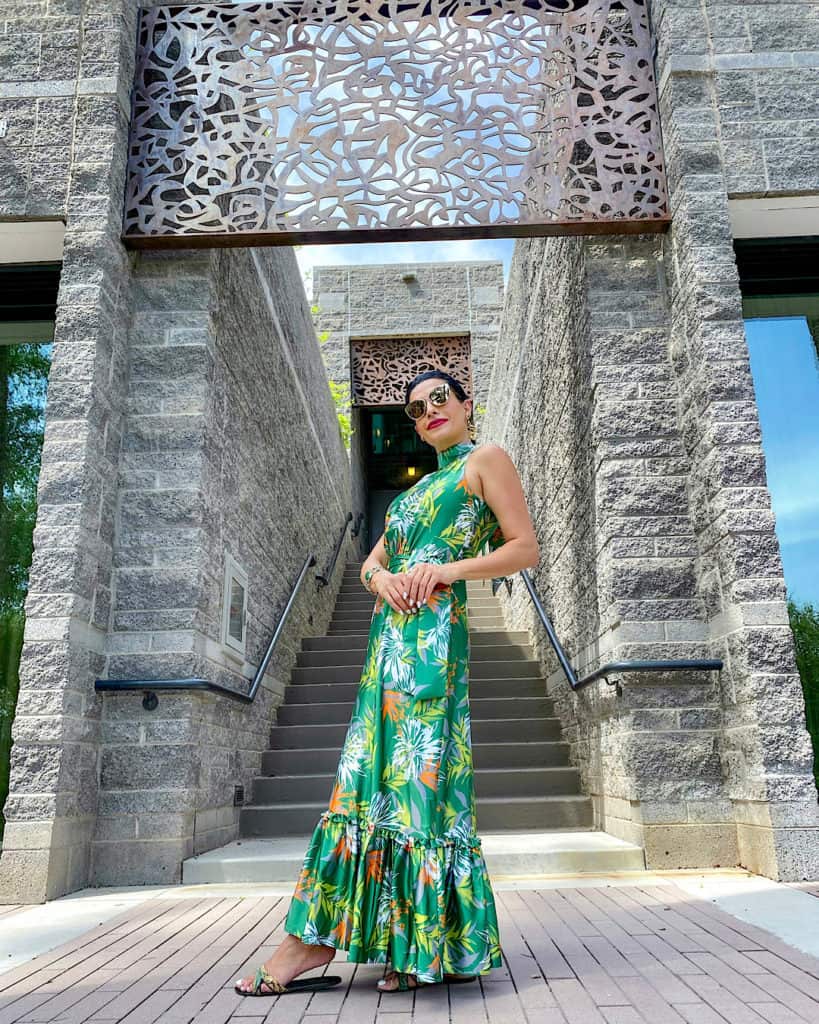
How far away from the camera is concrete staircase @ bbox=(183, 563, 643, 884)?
3.59 m

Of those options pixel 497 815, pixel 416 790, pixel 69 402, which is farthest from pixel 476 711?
pixel 416 790

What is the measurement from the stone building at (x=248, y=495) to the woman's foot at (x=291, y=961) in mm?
1583

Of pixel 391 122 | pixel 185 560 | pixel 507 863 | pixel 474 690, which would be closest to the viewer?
pixel 507 863

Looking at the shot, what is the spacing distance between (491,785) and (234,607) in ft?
5.50

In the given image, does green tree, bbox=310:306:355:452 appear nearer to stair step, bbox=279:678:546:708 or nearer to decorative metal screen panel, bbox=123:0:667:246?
stair step, bbox=279:678:546:708

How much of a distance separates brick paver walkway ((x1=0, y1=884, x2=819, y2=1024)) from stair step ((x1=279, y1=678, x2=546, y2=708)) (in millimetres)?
3100

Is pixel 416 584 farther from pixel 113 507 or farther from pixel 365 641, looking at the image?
pixel 365 641

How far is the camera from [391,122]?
171 inches

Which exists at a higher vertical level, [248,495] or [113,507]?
[248,495]

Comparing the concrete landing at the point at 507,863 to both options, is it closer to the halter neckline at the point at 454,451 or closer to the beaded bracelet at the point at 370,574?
the beaded bracelet at the point at 370,574

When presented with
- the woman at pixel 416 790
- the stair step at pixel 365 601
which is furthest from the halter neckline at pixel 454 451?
the stair step at pixel 365 601

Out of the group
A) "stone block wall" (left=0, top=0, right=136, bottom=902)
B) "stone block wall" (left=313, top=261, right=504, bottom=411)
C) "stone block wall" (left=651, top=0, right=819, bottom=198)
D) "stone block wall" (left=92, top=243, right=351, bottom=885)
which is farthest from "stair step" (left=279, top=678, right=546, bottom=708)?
"stone block wall" (left=313, top=261, right=504, bottom=411)

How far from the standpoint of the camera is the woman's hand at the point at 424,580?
2066 millimetres

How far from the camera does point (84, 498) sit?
3.65 meters
